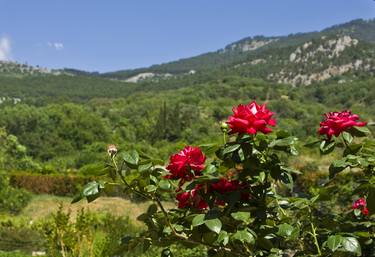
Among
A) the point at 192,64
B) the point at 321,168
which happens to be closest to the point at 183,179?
the point at 321,168

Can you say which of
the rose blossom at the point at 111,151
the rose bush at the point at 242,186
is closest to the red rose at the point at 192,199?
the rose bush at the point at 242,186

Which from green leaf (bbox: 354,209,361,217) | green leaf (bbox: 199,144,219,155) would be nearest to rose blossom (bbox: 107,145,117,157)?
green leaf (bbox: 199,144,219,155)

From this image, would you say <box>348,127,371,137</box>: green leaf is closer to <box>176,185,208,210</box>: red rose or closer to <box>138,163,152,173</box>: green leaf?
<box>176,185,208,210</box>: red rose

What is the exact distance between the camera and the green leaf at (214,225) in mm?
1586

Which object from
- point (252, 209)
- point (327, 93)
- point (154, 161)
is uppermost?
point (154, 161)

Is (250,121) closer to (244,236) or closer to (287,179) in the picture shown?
(287,179)

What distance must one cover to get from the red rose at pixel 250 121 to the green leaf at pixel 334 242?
40cm

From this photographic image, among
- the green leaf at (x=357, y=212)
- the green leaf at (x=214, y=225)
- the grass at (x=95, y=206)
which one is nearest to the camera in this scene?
the green leaf at (x=214, y=225)

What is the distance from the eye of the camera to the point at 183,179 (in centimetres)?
187

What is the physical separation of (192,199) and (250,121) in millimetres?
373

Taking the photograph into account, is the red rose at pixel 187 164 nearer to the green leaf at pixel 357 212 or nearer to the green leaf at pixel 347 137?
the green leaf at pixel 347 137

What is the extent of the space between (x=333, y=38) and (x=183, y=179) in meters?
118

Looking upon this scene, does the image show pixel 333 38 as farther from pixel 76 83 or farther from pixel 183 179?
pixel 183 179

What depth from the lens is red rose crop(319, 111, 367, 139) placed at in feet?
5.97
